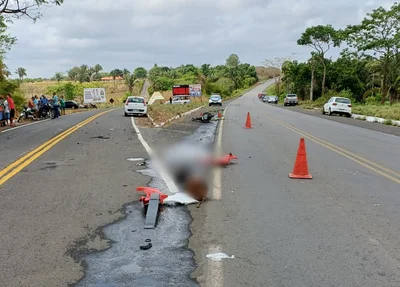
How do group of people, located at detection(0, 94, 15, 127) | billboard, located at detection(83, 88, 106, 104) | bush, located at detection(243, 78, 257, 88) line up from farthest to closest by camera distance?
bush, located at detection(243, 78, 257, 88)
billboard, located at detection(83, 88, 106, 104)
group of people, located at detection(0, 94, 15, 127)

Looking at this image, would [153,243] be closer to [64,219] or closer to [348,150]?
[64,219]

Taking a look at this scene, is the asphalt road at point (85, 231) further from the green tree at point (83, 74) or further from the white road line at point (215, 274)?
the green tree at point (83, 74)

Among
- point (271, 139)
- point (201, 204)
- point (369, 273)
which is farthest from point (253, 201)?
point (271, 139)

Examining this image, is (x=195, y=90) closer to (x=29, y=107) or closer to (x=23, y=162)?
(x=29, y=107)

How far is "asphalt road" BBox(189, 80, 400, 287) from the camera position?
13.6 ft

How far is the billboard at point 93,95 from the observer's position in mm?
66500

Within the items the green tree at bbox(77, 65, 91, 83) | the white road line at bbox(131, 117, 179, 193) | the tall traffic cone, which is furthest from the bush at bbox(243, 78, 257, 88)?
the tall traffic cone

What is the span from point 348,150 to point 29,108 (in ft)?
71.3

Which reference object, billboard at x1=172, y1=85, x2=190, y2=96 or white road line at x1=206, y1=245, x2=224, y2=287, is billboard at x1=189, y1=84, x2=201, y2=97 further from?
white road line at x1=206, y1=245, x2=224, y2=287

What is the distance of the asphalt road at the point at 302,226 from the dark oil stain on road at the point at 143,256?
0.52ft

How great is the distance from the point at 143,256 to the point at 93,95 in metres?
65.0

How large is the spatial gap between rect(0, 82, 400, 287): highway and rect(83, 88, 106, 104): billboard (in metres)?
58.0

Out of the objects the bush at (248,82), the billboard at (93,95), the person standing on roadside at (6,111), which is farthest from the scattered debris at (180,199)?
the bush at (248,82)

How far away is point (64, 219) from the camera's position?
579 cm
